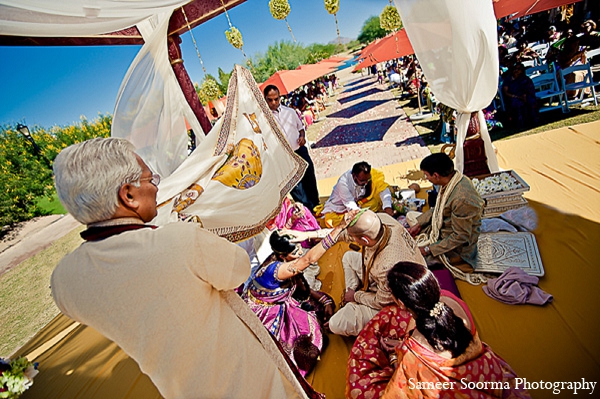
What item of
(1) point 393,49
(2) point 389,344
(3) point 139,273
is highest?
(1) point 393,49

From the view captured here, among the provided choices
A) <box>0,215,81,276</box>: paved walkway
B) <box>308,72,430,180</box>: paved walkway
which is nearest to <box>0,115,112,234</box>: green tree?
<box>0,215,81,276</box>: paved walkway

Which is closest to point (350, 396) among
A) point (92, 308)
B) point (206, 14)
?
point (92, 308)

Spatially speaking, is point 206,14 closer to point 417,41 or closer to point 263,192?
point 263,192

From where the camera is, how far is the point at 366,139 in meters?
8.34

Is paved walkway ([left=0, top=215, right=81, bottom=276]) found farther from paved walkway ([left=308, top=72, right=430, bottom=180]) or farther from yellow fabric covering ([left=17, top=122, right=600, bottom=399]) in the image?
paved walkway ([left=308, top=72, right=430, bottom=180])

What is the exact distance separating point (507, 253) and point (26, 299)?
8094mm

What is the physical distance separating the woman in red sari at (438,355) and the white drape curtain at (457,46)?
94.6 inches

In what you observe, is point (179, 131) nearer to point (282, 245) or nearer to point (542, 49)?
point (282, 245)

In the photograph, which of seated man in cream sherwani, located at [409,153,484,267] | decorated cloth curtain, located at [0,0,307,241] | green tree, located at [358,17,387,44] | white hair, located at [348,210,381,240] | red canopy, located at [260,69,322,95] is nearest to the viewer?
decorated cloth curtain, located at [0,0,307,241]

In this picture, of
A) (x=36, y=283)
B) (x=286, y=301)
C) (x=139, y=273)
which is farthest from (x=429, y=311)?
(x=36, y=283)

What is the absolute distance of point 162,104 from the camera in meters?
2.69

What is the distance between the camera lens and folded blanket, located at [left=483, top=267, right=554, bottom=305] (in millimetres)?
2221

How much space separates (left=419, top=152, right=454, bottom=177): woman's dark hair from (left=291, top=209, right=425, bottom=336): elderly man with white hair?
2.28 ft

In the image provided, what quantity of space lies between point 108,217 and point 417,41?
322 cm
